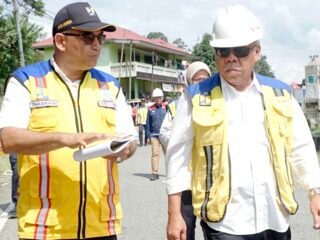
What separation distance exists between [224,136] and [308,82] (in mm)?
18332

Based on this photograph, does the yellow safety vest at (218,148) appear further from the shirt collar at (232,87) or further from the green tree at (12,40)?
the green tree at (12,40)

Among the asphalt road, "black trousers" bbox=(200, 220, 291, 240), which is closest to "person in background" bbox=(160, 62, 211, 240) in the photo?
"black trousers" bbox=(200, 220, 291, 240)

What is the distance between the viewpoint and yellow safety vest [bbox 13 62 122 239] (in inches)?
111

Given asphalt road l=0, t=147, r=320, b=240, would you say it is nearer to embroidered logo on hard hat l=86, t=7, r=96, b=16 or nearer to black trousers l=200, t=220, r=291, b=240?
black trousers l=200, t=220, r=291, b=240

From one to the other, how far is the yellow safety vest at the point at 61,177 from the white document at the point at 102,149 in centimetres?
19

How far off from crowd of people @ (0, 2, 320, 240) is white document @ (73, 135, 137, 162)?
0.16 feet

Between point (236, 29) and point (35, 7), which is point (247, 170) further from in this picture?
point (35, 7)

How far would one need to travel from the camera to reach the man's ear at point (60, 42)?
2.97 metres

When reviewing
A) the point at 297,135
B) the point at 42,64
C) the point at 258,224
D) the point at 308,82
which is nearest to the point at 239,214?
the point at 258,224

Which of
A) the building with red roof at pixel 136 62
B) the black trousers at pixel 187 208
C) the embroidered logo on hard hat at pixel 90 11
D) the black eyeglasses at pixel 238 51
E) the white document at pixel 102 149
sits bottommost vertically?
the black trousers at pixel 187 208

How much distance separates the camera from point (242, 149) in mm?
2967

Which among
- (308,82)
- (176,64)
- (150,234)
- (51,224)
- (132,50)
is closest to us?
(51,224)

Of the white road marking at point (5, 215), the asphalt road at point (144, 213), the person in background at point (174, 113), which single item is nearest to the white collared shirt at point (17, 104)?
the person in background at point (174, 113)

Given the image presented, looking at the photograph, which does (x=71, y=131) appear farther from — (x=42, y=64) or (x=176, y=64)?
(x=176, y=64)
